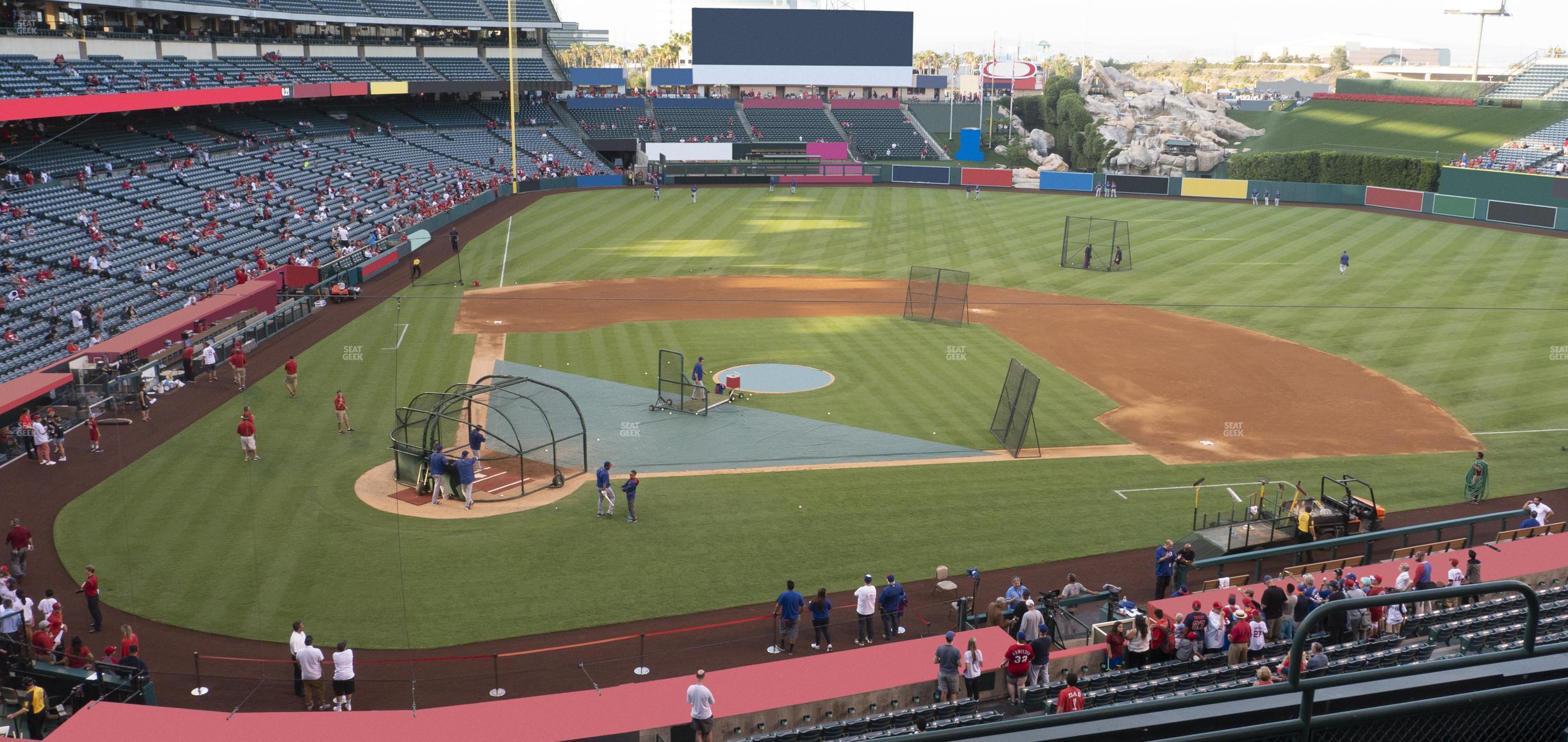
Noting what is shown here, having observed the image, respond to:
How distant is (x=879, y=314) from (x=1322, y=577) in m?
26.9

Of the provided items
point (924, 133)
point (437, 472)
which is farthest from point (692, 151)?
point (437, 472)

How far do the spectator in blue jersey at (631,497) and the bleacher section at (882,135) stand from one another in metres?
75.1

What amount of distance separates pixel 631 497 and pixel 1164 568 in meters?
11.0

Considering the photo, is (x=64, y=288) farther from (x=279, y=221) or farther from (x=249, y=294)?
(x=279, y=221)

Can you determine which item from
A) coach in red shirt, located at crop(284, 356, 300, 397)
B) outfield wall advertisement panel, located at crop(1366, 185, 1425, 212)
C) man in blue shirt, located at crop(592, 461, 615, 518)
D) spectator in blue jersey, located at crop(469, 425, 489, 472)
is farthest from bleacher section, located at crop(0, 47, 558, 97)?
outfield wall advertisement panel, located at crop(1366, 185, 1425, 212)

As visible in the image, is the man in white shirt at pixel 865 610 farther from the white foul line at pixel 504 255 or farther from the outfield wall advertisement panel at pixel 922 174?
the outfield wall advertisement panel at pixel 922 174

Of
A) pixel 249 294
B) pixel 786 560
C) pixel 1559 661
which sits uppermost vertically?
pixel 1559 661

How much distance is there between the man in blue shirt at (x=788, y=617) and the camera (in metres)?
18.7

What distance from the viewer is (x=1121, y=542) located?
Answer: 23.7m

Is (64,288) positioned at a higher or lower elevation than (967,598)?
higher

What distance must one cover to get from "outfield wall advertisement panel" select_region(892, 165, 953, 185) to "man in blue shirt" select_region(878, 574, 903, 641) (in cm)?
6718

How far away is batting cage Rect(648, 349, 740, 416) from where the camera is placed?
3241 centimetres

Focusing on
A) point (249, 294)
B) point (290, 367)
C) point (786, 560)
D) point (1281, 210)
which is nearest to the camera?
point (786, 560)

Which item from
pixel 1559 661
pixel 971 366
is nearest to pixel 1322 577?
pixel 1559 661
